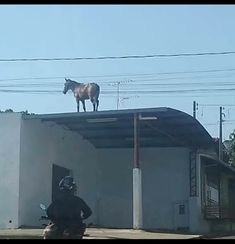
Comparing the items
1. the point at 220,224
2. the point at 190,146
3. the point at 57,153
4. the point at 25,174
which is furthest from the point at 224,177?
the point at 25,174

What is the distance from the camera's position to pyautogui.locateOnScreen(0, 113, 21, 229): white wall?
2414cm

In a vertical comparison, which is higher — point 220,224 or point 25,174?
point 25,174

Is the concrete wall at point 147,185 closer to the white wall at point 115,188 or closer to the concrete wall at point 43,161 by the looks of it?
the white wall at point 115,188

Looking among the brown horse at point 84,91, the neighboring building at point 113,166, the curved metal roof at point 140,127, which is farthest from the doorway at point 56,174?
the brown horse at point 84,91

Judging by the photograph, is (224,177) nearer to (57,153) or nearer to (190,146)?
A: (190,146)

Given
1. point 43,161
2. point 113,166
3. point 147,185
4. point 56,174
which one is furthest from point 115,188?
point 43,161

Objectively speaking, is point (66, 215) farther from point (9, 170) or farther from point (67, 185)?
point (9, 170)

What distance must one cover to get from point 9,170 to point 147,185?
29.4 feet

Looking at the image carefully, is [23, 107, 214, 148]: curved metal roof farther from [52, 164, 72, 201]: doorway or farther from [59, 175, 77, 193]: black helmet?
[59, 175, 77, 193]: black helmet

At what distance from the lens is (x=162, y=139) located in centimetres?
2933

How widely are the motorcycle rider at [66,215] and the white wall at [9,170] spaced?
1409 cm

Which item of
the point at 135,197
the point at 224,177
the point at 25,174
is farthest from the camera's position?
the point at 224,177
